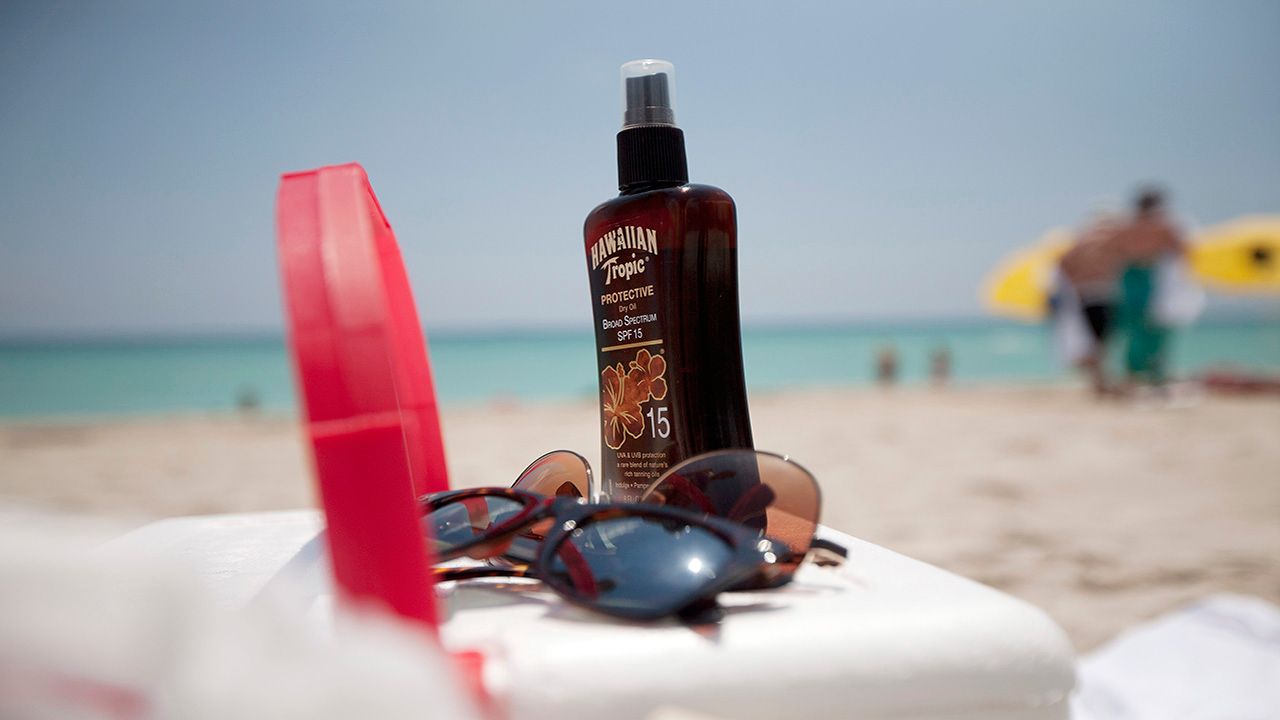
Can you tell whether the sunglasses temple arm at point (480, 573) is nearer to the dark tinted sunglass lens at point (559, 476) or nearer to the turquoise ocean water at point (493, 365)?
the dark tinted sunglass lens at point (559, 476)

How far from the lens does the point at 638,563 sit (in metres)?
0.39

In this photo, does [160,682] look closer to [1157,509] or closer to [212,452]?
[1157,509]

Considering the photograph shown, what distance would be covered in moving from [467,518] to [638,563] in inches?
5.2

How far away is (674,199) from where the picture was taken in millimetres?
612

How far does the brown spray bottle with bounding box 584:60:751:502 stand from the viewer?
0.60m

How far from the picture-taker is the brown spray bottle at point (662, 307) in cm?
60

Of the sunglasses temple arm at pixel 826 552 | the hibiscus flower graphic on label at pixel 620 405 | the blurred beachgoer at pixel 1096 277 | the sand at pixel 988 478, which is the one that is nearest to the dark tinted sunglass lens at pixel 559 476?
the hibiscus flower graphic on label at pixel 620 405

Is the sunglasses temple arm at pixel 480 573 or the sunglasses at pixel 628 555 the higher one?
the sunglasses at pixel 628 555

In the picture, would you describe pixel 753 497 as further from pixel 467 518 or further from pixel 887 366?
pixel 887 366

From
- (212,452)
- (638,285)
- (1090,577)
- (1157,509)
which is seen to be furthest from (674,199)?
(212,452)

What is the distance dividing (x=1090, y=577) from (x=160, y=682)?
1976 mm

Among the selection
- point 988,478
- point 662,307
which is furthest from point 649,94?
point 988,478

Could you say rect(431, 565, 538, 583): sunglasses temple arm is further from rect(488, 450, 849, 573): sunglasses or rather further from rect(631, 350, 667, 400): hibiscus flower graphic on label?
rect(631, 350, 667, 400): hibiscus flower graphic on label

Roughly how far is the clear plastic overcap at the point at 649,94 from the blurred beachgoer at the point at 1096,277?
515 cm
